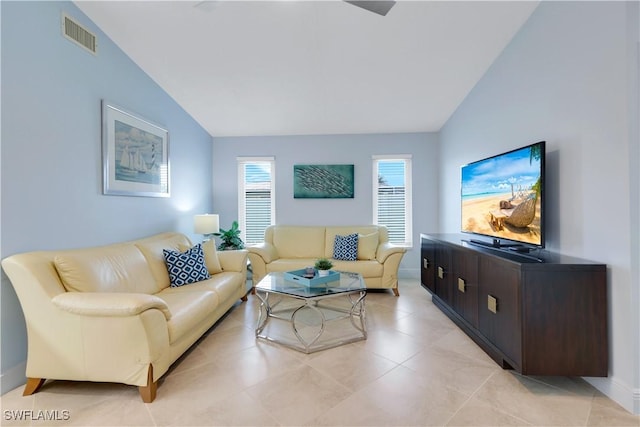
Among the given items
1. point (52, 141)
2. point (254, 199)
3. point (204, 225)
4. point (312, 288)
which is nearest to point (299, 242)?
point (254, 199)

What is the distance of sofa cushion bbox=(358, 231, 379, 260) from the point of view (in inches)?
161

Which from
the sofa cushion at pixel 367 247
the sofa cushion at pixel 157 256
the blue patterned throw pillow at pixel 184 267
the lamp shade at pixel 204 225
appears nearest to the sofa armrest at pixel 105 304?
the sofa cushion at pixel 157 256

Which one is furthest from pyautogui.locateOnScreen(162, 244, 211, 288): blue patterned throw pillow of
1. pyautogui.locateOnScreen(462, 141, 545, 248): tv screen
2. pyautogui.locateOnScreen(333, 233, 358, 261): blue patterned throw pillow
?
pyautogui.locateOnScreen(462, 141, 545, 248): tv screen

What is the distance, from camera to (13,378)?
183cm

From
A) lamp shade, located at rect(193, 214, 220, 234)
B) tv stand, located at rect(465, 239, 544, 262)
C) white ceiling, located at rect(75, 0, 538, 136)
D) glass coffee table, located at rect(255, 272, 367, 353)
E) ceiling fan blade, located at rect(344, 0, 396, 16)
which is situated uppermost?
white ceiling, located at rect(75, 0, 538, 136)

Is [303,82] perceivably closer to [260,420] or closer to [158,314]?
[158,314]

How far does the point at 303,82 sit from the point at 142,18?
163 cm

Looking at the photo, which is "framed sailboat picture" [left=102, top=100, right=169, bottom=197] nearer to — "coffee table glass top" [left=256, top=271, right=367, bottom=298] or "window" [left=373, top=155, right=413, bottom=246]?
"coffee table glass top" [left=256, top=271, right=367, bottom=298]

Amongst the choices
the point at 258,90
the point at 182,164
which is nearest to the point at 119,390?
the point at 182,164

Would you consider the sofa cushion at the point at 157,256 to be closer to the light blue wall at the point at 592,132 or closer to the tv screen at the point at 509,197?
→ the tv screen at the point at 509,197

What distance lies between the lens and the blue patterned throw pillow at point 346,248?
13.3 ft

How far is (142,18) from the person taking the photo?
2.45 meters

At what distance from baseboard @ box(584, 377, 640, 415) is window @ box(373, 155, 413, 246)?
305 cm

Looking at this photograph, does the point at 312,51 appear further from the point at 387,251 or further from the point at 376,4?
the point at 387,251
